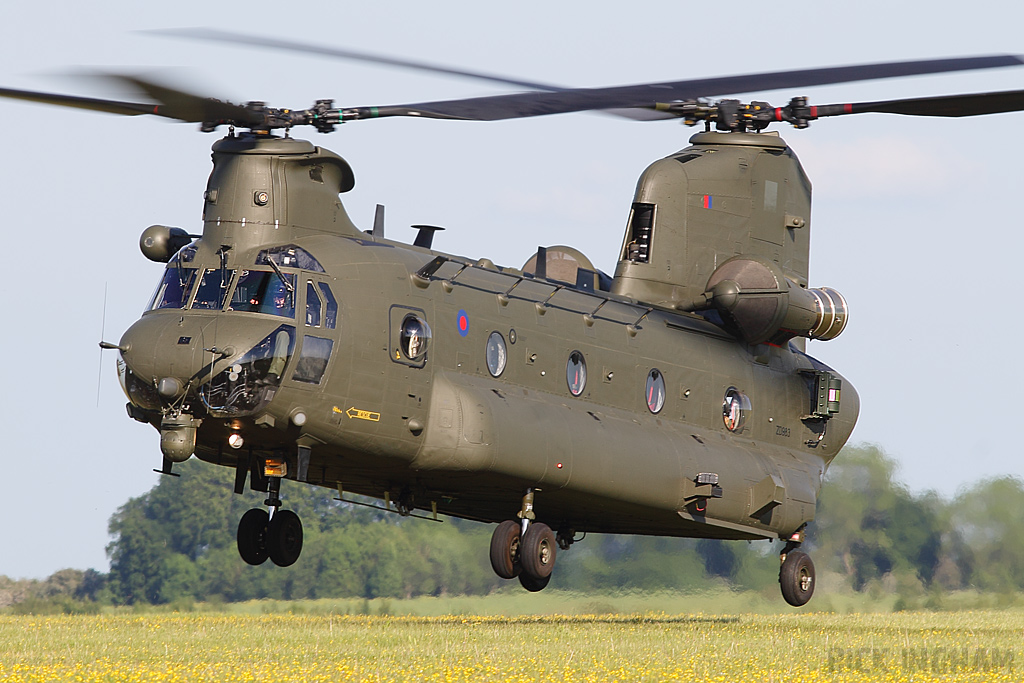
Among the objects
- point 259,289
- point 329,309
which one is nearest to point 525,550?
point 329,309

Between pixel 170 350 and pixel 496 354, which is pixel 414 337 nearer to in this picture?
pixel 496 354

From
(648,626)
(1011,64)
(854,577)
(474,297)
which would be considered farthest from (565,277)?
(854,577)

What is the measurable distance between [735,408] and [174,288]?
9.30 m

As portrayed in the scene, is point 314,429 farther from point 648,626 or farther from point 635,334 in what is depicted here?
point 648,626

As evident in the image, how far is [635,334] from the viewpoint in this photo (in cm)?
2272


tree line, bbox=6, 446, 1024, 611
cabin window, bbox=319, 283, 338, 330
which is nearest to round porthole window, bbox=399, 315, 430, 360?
cabin window, bbox=319, 283, 338, 330

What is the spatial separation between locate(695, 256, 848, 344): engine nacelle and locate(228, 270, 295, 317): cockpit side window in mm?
8135

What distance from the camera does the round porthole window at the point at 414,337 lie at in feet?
63.3

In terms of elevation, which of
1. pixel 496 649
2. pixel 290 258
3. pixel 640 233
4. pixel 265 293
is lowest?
pixel 496 649

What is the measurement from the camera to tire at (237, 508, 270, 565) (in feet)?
68.4

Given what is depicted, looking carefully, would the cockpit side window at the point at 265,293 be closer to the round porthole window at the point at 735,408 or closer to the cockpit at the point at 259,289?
the cockpit at the point at 259,289

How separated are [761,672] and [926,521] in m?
15.7

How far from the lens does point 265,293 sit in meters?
18.5

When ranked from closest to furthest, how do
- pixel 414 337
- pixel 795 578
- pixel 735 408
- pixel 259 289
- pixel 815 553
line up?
pixel 259 289 < pixel 414 337 < pixel 735 408 < pixel 795 578 < pixel 815 553
